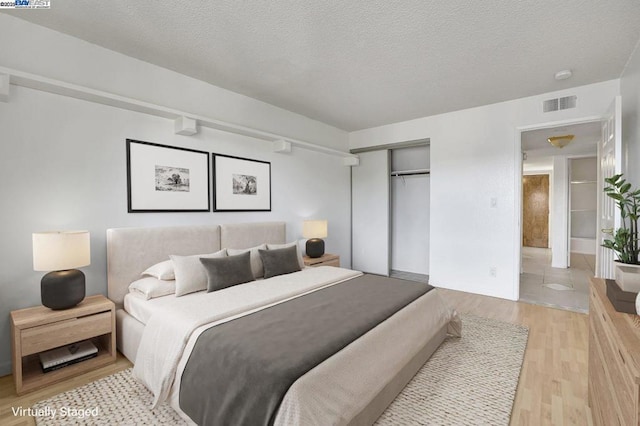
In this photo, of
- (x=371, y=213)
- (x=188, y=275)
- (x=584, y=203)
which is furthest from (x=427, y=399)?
(x=584, y=203)

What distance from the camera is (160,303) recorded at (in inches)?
94.4

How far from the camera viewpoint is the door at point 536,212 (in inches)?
347

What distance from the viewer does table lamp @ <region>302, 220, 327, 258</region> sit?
14.3ft

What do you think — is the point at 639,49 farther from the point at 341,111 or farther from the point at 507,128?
the point at 341,111

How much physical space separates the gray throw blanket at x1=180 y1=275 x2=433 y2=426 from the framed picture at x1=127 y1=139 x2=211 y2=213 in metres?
1.70

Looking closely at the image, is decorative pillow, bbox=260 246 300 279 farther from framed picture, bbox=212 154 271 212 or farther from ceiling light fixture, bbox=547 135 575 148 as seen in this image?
ceiling light fixture, bbox=547 135 575 148

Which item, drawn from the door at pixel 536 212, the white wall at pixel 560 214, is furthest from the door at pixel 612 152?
the door at pixel 536 212

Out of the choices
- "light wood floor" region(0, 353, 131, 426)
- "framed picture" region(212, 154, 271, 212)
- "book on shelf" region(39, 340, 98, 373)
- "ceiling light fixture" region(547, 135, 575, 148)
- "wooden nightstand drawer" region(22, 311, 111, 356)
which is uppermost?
"ceiling light fixture" region(547, 135, 575, 148)

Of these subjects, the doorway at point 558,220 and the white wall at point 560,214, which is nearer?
the doorway at point 558,220

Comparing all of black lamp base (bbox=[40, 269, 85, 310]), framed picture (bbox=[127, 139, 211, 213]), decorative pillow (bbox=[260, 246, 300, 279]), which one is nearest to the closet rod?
decorative pillow (bbox=[260, 246, 300, 279])

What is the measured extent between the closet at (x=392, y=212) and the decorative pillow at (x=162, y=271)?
3651mm

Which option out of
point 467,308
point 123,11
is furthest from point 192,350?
point 467,308

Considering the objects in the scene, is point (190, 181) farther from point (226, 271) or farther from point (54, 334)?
point (54, 334)

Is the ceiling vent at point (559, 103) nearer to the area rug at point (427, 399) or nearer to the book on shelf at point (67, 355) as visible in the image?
the area rug at point (427, 399)
